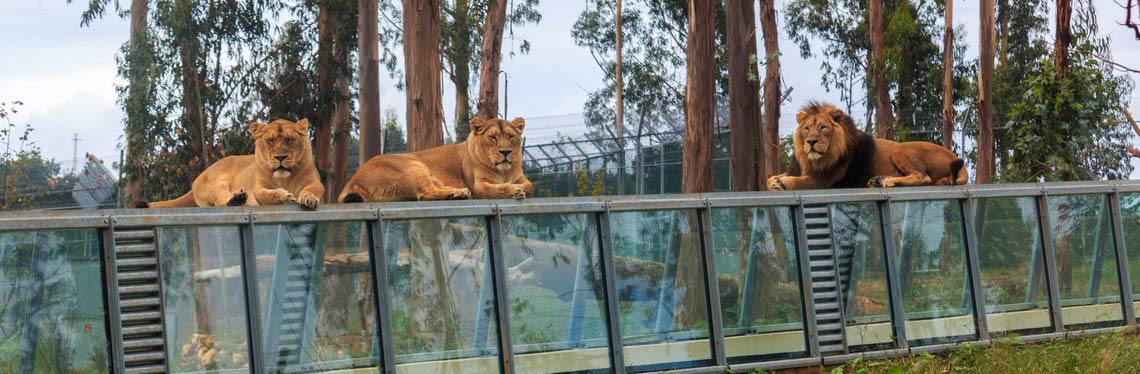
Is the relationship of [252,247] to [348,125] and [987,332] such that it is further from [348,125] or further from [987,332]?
[348,125]

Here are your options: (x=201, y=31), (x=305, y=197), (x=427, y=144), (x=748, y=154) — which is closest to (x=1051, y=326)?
(x=748, y=154)

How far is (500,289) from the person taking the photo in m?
9.24

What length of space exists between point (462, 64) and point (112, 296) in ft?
85.4

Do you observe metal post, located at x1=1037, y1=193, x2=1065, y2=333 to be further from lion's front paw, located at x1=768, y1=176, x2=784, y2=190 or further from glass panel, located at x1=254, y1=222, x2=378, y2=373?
glass panel, located at x1=254, y1=222, x2=378, y2=373

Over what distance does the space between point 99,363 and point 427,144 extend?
12531 mm

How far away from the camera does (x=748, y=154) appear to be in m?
16.1

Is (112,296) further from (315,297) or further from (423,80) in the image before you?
(423,80)

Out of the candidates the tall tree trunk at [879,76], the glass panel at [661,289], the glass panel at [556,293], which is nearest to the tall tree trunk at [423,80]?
the glass panel at [661,289]

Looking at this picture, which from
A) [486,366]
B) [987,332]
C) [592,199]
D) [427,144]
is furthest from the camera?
[427,144]

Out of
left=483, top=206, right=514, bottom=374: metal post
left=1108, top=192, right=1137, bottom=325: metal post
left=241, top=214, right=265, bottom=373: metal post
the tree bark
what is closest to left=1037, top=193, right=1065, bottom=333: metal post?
left=1108, top=192, right=1137, bottom=325: metal post

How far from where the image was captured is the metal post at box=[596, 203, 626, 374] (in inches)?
379

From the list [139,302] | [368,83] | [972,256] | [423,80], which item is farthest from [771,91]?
[139,302]

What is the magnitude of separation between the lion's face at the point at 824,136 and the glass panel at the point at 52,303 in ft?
20.1

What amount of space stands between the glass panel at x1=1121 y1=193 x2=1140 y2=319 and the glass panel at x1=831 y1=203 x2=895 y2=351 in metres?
3.38
